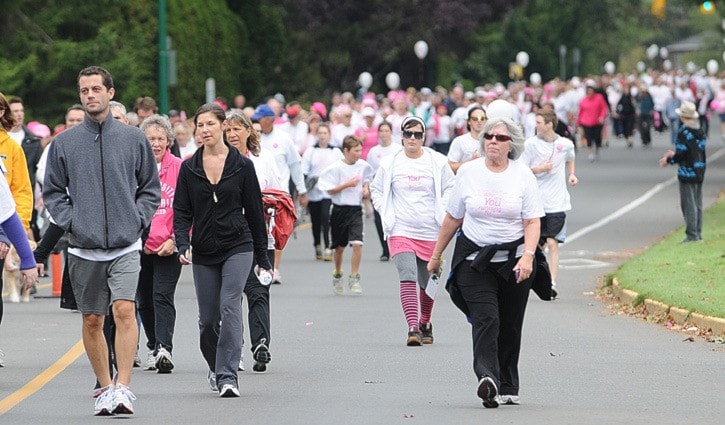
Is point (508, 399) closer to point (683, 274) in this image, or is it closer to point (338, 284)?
point (338, 284)

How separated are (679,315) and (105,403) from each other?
6787 millimetres

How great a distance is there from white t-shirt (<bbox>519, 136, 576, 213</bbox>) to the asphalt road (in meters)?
1.01

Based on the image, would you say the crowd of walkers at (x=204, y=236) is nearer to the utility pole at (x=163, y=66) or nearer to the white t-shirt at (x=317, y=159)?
the white t-shirt at (x=317, y=159)

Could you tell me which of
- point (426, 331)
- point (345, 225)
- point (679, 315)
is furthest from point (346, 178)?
point (426, 331)

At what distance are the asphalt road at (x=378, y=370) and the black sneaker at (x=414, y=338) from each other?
0.33 ft

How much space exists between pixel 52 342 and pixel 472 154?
4947 mm

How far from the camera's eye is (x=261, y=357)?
12.0m

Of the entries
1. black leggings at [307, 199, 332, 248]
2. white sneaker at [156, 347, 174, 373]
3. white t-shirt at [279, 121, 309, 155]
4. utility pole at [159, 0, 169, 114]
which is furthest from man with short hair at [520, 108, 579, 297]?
utility pole at [159, 0, 169, 114]

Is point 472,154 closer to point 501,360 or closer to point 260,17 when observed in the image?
point 501,360

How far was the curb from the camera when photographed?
14.3 m

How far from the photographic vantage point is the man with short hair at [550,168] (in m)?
17.5

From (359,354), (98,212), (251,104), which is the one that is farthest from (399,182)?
(251,104)

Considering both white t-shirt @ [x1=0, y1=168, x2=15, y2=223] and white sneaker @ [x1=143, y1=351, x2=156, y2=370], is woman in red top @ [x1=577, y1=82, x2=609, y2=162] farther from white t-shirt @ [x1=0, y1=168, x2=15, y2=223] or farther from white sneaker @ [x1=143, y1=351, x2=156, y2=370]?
white t-shirt @ [x1=0, y1=168, x2=15, y2=223]

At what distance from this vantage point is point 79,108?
51.1 ft
